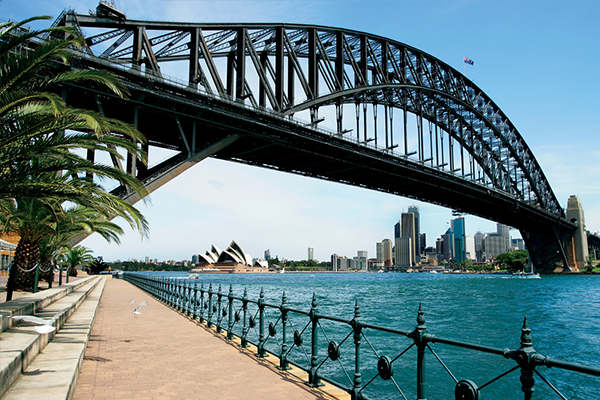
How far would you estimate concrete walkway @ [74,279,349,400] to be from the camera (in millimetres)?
6809

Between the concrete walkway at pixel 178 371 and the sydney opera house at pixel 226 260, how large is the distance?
137578mm

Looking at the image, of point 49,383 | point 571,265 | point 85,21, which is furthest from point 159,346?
point 571,265

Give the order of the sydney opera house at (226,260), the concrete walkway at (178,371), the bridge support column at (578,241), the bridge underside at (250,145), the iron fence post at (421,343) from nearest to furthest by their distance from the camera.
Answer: the iron fence post at (421,343)
the concrete walkway at (178,371)
the bridge underside at (250,145)
the bridge support column at (578,241)
the sydney opera house at (226,260)

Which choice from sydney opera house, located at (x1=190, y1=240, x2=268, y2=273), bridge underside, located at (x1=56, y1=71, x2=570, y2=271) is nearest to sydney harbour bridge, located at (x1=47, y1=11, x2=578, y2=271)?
bridge underside, located at (x1=56, y1=71, x2=570, y2=271)

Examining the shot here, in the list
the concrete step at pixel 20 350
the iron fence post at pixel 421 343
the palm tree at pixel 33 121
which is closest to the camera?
the concrete step at pixel 20 350

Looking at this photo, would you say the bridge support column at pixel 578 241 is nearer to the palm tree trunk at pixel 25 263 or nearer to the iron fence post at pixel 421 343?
the palm tree trunk at pixel 25 263

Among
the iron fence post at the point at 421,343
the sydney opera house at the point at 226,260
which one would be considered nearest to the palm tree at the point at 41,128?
the iron fence post at the point at 421,343

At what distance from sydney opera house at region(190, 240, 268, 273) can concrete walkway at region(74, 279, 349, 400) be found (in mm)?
137578

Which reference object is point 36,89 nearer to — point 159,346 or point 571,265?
point 159,346

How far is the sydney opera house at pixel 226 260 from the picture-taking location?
151 meters

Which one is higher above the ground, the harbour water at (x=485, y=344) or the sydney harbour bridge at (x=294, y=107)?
the sydney harbour bridge at (x=294, y=107)

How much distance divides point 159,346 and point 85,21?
2418 cm

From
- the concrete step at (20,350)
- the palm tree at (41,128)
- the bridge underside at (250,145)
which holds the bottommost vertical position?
the concrete step at (20,350)

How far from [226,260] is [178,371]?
15151cm
